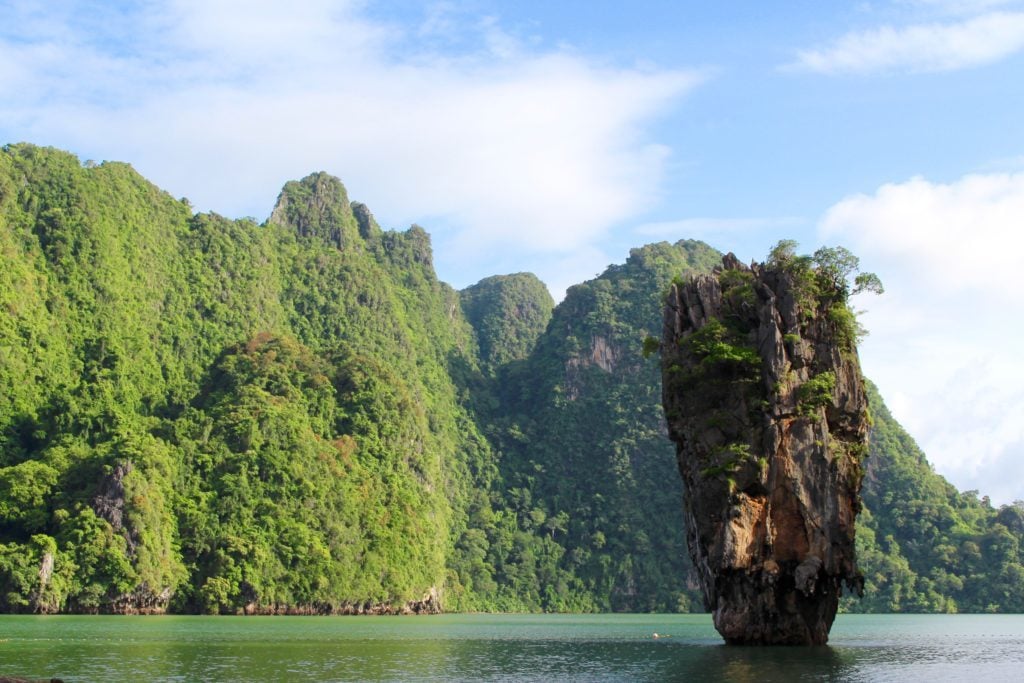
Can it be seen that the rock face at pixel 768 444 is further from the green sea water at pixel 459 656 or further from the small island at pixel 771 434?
the green sea water at pixel 459 656

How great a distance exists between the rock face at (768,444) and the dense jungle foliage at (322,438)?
50936 mm

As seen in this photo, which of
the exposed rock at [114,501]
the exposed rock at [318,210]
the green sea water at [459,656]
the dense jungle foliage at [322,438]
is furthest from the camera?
the exposed rock at [318,210]

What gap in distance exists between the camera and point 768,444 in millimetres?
42281

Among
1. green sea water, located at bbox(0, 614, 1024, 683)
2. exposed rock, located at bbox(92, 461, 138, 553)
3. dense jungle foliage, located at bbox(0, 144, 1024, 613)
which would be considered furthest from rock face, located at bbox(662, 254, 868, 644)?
dense jungle foliage, located at bbox(0, 144, 1024, 613)

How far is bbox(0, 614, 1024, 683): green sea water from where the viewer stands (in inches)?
1347

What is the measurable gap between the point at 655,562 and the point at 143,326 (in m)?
62.0

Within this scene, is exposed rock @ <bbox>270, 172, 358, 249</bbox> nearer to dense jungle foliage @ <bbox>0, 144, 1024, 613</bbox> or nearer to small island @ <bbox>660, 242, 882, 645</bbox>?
dense jungle foliage @ <bbox>0, 144, 1024, 613</bbox>

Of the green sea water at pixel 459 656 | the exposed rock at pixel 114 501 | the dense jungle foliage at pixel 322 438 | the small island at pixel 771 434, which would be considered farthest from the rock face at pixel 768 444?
the dense jungle foliage at pixel 322 438

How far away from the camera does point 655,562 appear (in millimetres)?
133250

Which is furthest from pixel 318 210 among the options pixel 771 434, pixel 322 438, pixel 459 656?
pixel 771 434

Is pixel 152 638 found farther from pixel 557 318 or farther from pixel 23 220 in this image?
pixel 557 318

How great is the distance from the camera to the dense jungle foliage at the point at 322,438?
88500 mm

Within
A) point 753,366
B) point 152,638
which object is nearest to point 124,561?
point 152,638

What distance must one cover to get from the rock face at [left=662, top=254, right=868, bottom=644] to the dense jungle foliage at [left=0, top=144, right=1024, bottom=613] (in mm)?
50936
